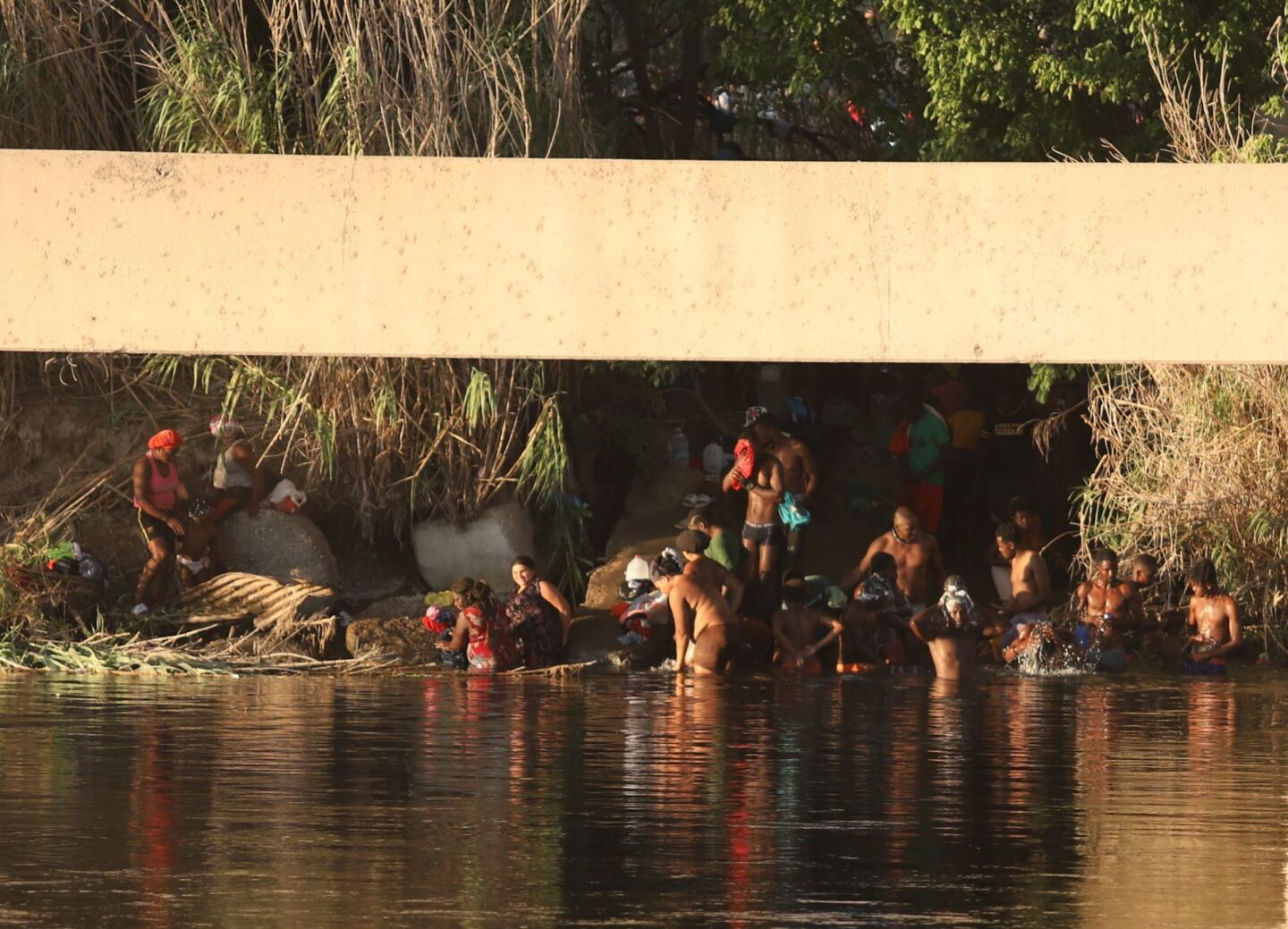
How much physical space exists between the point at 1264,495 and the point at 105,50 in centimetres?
939

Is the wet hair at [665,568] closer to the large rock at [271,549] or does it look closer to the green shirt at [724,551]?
the green shirt at [724,551]

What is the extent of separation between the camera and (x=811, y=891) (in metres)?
6.43

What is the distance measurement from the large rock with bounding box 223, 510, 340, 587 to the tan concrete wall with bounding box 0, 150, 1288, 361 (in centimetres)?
442

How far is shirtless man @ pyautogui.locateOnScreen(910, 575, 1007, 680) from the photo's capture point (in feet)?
44.7

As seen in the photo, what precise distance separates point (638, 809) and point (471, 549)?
28.5ft

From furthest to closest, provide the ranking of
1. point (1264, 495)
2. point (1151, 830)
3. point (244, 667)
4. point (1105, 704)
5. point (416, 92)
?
point (416, 92)
point (1264, 495)
point (244, 667)
point (1105, 704)
point (1151, 830)

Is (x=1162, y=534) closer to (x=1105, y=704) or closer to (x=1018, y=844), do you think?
(x=1105, y=704)

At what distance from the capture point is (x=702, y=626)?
14.2 meters

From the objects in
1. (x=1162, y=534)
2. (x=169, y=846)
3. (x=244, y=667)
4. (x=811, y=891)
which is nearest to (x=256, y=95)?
(x=244, y=667)

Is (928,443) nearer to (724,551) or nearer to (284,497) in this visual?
(724,551)

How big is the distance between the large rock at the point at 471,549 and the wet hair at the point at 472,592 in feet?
6.95

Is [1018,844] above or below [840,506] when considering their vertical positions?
below

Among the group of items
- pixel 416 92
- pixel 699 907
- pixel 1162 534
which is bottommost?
pixel 699 907

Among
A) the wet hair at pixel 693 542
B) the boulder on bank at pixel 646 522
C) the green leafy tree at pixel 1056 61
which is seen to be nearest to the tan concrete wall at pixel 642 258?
the wet hair at pixel 693 542
